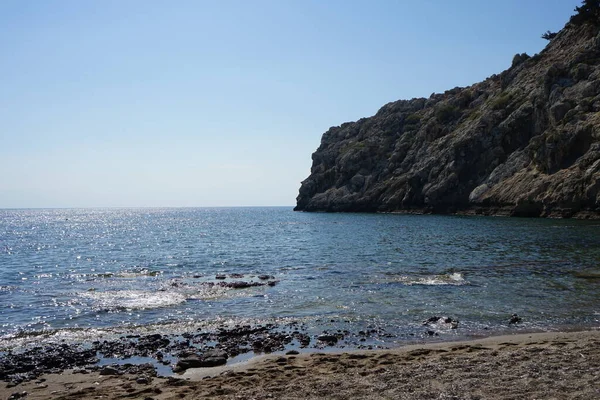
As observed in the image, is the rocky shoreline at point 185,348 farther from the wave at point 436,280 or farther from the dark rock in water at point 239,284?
the dark rock in water at point 239,284

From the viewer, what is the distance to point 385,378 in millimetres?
11719

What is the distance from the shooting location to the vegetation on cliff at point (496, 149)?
273 feet

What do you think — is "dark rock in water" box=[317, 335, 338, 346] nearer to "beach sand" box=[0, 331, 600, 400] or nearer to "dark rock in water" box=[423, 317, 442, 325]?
"beach sand" box=[0, 331, 600, 400]

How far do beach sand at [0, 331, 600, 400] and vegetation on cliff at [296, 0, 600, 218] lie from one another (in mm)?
72946

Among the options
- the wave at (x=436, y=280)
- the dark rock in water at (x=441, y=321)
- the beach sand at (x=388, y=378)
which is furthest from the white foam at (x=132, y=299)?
the wave at (x=436, y=280)

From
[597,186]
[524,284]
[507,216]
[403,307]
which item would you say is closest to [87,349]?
[403,307]

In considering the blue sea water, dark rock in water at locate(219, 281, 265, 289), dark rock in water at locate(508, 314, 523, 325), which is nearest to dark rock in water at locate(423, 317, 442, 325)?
the blue sea water

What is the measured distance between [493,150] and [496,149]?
824 mm

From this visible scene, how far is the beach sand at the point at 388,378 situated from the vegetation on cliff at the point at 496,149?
7295 cm

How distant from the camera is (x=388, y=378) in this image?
11680 mm

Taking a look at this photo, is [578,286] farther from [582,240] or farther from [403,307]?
[582,240]

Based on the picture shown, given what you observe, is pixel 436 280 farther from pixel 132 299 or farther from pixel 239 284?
pixel 132 299

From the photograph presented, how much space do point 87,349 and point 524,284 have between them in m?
24.4

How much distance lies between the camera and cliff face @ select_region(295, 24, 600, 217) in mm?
83169
